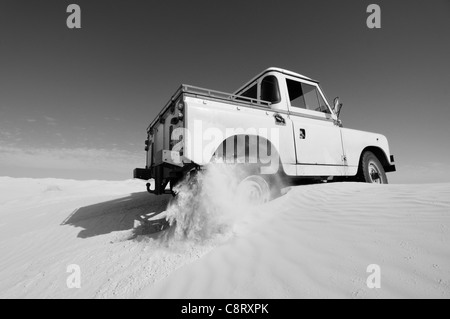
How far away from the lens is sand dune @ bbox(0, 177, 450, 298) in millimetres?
1592

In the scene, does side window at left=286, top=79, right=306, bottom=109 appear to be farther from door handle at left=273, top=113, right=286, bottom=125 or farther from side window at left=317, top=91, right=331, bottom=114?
door handle at left=273, top=113, right=286, bottom=125

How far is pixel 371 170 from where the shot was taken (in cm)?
586

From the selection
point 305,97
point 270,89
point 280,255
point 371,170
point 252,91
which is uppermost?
point 252,91

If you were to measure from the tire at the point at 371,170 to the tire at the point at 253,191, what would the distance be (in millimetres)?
3360

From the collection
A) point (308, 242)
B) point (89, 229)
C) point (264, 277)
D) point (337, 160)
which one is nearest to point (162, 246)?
point (264, 277)

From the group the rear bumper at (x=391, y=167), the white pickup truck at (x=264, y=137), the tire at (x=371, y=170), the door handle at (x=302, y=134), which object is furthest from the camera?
the rear bumper at (x=391, y=167)

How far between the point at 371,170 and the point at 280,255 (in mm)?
5270

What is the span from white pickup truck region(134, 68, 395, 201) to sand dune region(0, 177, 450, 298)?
822 mm

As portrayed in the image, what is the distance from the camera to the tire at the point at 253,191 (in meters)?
3.55

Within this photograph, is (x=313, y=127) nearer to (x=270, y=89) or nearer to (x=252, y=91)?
(x=270, y=89)

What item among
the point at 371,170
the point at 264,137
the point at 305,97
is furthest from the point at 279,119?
the point at 371,170

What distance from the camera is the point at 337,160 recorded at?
16.1ft

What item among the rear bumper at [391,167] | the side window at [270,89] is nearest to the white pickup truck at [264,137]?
the side window at [270,89]

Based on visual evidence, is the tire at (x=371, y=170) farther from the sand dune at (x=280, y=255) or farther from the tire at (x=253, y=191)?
the tire at (x=253, y=191)
